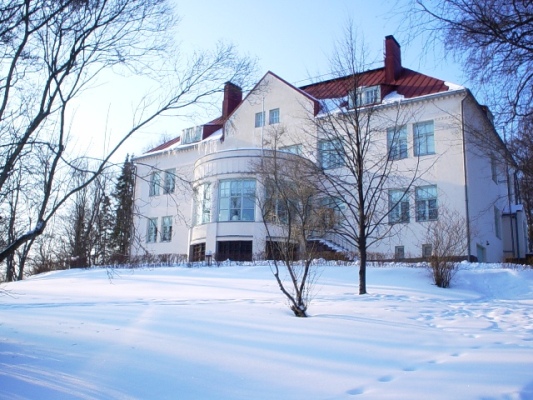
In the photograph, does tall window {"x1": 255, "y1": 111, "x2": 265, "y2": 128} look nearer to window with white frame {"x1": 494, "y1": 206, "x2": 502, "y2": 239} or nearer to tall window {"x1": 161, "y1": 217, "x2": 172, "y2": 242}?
tall window {"x1": 161, "y1": 217, "x2": 172, "y2": 242}

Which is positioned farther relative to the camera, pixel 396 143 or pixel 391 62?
pixel 391 62

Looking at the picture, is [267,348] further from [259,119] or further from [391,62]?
Result: [259,119]

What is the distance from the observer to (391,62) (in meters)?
27.0

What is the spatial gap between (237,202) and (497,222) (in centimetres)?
1409

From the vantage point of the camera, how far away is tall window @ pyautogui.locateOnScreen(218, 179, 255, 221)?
82.8ft

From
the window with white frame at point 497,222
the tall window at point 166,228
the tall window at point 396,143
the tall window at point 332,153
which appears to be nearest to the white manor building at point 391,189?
the window with white frame at point 497,222

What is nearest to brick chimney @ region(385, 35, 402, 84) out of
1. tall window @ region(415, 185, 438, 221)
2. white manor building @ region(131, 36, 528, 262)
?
white manor building @ region(131, 36, 528, 262)

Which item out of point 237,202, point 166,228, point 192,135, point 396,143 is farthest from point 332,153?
point 166,228

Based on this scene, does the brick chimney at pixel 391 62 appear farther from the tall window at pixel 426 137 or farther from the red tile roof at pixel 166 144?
the red tile roof at pixel 166 144

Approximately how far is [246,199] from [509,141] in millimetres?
18434

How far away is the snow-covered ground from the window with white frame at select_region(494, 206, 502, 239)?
48.1 ft

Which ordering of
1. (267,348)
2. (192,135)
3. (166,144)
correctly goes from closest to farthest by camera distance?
(267,348), (192,135), (166,144)

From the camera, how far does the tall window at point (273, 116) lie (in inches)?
1135

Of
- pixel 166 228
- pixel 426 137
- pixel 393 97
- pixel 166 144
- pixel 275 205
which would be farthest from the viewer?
pixel 166 144
